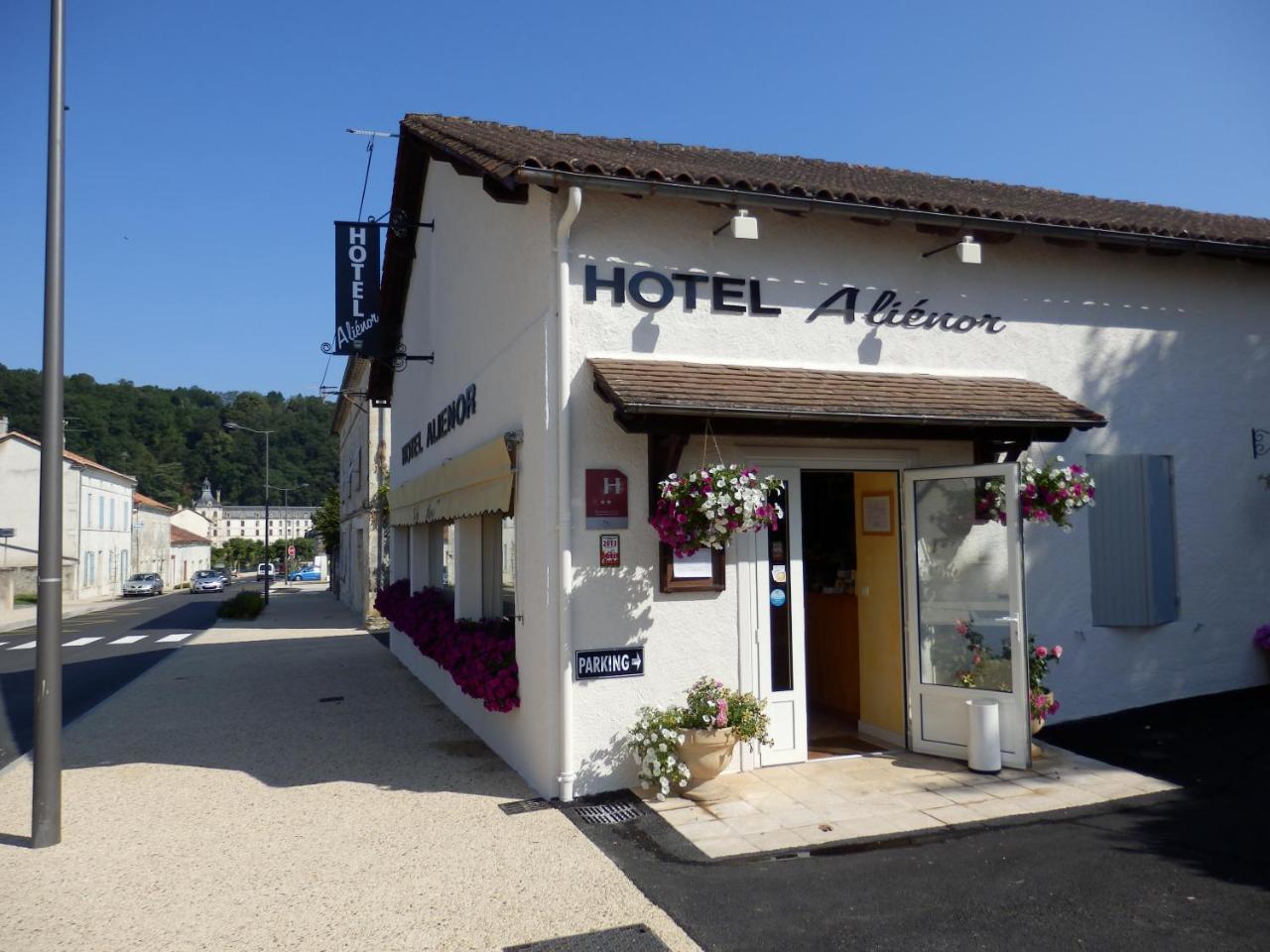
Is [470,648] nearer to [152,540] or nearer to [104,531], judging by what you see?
[104,531]

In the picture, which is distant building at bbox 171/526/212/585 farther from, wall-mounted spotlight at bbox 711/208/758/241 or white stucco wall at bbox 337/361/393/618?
wall-mounted spotlight at bbox 711/208/758/241

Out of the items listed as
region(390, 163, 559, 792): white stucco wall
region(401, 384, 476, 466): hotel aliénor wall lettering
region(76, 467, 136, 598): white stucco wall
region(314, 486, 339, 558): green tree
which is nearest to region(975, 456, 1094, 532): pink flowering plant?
region(390, 163, 559, 792): white stucco wall

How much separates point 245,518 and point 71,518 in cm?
9486

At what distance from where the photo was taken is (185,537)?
7162 cm

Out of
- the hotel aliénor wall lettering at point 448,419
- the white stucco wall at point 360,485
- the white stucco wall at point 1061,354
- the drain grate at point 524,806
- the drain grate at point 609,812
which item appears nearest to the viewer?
the drain grate at point 609,812

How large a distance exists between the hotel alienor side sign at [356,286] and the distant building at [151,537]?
4947cm

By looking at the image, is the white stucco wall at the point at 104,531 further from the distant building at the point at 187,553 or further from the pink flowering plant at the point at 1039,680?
the pink flowering plant at the point at 1039,680

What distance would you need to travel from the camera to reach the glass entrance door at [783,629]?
6480 millimetres

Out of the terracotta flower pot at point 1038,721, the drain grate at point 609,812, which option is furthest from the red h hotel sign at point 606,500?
the terracotta flower pot at point 1038,721

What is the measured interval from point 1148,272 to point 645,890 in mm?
6959

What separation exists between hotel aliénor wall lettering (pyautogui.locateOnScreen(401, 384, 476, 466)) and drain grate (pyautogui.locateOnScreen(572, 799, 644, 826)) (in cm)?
406

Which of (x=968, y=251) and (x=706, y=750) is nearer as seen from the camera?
(x=706, y=750)

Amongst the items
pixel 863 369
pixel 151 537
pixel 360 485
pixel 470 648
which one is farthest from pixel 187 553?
pixel 863 369

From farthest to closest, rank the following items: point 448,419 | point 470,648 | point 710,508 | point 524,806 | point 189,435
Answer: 1. point 189,435
2. point 448,419
3. point 470,648
4. point 524,806
5. point 710,508
